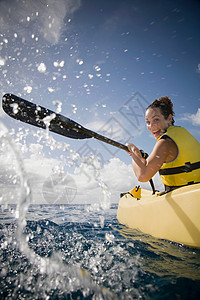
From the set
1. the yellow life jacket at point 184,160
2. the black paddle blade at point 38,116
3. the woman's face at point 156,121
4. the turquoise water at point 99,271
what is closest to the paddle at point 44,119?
the black paddle blade at point 38,116

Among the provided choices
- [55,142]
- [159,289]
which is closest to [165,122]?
[55,142]

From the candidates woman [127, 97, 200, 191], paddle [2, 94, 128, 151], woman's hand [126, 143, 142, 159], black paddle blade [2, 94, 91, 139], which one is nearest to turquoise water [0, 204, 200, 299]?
woman [127, 97, 200, 191]

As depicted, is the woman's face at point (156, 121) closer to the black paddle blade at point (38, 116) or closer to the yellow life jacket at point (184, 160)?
the yellow life jacket at point (184, 160)

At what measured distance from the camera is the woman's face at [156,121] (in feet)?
8.47

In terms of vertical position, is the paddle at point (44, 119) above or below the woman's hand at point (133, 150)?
above

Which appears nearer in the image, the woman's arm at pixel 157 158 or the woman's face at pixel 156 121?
the woman's arm at pixel 157 158

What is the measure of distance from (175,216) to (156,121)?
148cm

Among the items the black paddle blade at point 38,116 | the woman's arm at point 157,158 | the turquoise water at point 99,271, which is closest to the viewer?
the turquoise water at point 99,271

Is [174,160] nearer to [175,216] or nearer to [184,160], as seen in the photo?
[184,160]

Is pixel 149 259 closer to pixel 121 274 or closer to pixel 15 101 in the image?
Result: pixel 121 274

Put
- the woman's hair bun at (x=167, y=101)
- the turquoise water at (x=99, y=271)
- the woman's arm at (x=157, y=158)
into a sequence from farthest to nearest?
the woman's hair bun at (x=167, y=101) → the woman's arm at (x=157, y=158) → the turquoise water at (x=99, y=271)

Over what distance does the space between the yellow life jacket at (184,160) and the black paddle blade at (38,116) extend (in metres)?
1.67

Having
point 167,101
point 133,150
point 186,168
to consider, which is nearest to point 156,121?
point 167,101

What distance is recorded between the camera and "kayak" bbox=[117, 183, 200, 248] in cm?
182
